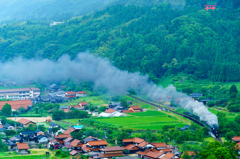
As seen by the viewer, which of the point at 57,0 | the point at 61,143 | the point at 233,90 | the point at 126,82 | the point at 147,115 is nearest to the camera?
the point at 61,143

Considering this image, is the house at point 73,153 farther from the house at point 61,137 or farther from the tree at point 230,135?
the tree at point 230,135

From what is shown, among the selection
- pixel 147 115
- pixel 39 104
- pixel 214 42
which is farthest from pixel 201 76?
pixel 39 104

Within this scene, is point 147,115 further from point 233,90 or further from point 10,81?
point 10,81

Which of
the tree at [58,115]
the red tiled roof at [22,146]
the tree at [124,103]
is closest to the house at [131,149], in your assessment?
the red tiled roof at [22,146]

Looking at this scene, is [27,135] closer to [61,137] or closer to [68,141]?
[61,137]

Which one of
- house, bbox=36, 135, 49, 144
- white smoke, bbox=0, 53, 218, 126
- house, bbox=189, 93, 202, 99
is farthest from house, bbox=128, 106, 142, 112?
Result: house, bbox=36, 135, 49, 144

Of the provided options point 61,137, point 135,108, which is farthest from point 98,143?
point 135,108
